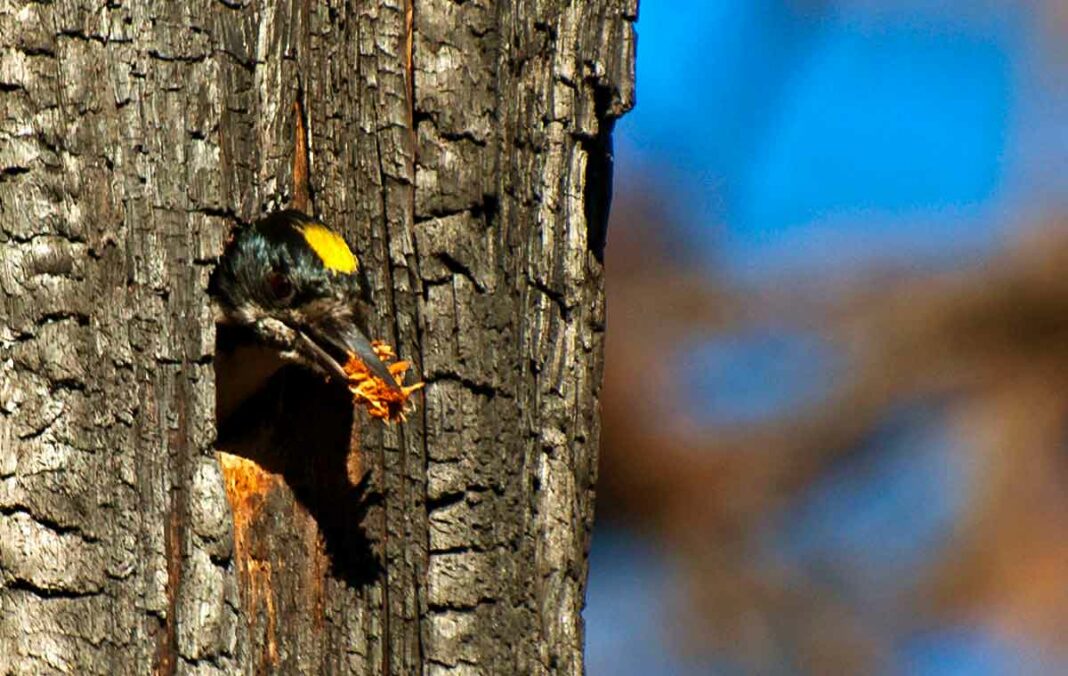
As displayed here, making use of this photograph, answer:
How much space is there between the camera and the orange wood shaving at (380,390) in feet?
10.9

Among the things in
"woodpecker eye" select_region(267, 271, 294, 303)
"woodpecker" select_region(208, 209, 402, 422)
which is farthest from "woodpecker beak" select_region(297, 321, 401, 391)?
"woodpecker eye" select_region(267, 271, 294, 303)

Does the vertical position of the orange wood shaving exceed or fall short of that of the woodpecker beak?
it falls short

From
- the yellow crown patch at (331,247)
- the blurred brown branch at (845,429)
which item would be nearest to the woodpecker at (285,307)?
the yellow crown patch at (331,247)

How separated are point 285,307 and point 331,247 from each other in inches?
19.0

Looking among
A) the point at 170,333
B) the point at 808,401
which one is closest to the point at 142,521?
the point at 170,333

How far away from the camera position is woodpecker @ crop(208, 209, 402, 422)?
340 centimetres

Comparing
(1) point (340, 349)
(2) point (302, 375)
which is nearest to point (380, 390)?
(1) point (340, 349)

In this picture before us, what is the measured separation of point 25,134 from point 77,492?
588 millimetres

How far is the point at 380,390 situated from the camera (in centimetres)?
333

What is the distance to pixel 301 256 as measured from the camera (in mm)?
3594

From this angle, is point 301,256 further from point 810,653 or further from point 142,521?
point 810,653

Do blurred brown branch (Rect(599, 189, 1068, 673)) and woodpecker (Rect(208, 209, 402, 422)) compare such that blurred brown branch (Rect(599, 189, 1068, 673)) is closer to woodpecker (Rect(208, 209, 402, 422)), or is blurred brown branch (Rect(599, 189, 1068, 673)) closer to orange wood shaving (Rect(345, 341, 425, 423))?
woodpecker (Rect(208, 209, 402, 422))

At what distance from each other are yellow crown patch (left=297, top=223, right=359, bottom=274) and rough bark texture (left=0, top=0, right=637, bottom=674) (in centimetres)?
3

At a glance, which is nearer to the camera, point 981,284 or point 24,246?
point 24,246
